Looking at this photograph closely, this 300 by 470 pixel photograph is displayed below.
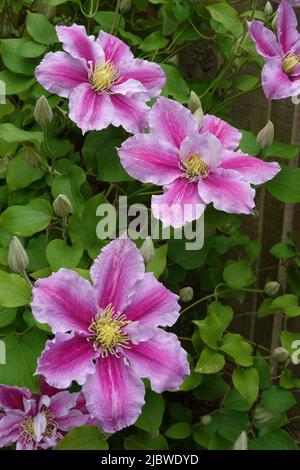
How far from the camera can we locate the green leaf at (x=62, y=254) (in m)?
0.89

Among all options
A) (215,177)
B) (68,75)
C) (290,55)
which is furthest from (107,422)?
(290,55)

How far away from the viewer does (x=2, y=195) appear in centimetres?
104

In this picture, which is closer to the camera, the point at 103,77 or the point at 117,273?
the point at 117,273

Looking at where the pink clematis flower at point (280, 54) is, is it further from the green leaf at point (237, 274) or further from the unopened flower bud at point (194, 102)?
the green leaf at point (237, 274)

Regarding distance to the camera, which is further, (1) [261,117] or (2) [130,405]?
(1) [261,117]

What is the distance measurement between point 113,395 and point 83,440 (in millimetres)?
110

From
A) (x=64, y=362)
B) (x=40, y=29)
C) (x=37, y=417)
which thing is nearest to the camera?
(x=64, y=362)

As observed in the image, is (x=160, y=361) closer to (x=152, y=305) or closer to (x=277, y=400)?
(x=152, y=305)

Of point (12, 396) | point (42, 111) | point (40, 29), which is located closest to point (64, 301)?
point (12, 396)

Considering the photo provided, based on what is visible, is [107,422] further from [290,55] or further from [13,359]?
[290,55]

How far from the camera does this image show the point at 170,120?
858mm

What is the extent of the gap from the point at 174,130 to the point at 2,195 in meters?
0.32

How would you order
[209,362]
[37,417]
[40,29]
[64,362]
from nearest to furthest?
[64,362]
[37,417]
[209,362]
[40,29]

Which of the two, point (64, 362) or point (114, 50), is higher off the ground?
point (114, 50)
